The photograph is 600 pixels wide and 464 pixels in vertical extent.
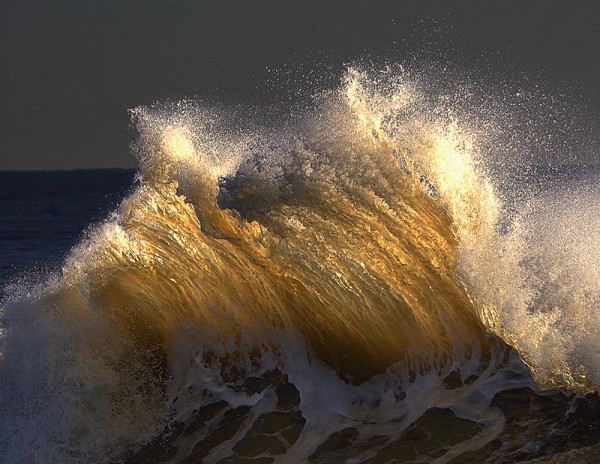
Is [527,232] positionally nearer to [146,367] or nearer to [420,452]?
[420,452]

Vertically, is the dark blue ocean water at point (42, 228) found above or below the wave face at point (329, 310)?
above

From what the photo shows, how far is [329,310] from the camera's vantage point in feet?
26.3

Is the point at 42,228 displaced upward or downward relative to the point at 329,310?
upward

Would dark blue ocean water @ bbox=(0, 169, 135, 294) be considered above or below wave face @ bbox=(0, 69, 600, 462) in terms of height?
above

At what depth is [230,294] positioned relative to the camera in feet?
29.7

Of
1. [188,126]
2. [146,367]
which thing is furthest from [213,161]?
[146,367]

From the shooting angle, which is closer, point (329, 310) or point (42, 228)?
point (329, 310)

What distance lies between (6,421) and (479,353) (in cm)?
447

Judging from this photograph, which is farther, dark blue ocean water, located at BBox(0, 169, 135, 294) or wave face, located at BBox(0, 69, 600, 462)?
dark blue ocean water, located at BBox(0, 169, 135, 294)

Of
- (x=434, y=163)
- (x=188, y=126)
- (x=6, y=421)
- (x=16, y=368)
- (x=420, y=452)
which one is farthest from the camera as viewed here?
(x=188, y=126)

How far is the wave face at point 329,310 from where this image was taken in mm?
6820

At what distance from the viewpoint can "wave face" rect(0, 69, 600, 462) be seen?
22.4 feet

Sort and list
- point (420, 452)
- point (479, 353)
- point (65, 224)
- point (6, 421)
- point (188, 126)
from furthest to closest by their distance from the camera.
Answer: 1. point (65, 224)
2. point (188, 126)
3. point (6, 421)
4. point (479, 353)
5. point (420, 452)

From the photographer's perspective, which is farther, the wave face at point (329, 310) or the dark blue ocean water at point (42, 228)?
the dark blue ocean water at point (42, 228)
